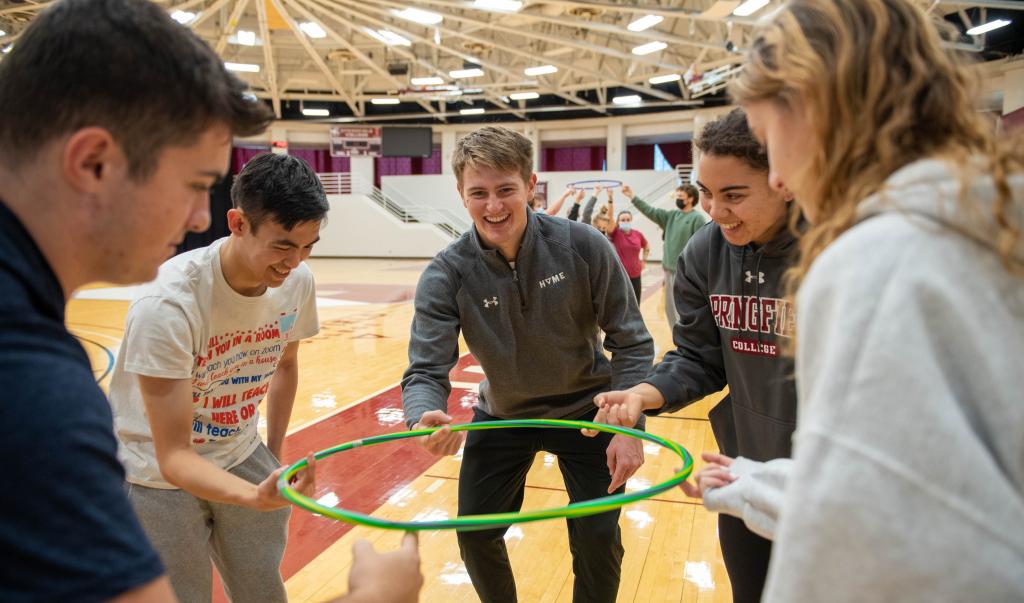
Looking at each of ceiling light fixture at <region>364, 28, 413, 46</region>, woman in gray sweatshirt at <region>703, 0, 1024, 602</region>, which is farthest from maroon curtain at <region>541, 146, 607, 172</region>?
woman in gray sweatshirt at <region>703, 0, 1024, 602</region>

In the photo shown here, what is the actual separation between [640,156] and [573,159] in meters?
2.62

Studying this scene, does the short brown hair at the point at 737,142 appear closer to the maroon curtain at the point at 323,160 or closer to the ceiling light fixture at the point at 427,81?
the ceiling light fixture at the point at 427,81

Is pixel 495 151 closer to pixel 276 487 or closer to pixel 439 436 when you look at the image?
pixel 439 436

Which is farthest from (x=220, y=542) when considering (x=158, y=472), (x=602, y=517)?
(x=602, y=517)

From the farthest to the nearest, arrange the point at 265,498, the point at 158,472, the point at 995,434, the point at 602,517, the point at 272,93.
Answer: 1. the point at 272,93
2. the point at 602,517
3. the point at 158,472
4. the point at 265,498
5. the point at 995,434

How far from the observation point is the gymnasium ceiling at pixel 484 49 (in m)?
14.2

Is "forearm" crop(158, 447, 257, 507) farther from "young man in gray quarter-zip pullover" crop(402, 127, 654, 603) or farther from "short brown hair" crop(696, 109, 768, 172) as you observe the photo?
"short brown hair" crop(696, 109, 768, 172)

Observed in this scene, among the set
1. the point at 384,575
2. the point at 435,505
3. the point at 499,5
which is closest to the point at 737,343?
the point at 384,575

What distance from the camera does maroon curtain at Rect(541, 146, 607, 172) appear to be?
2723 centimetres

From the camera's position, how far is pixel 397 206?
27141mm

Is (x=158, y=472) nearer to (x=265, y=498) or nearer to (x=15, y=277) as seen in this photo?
(x=265, y=498)

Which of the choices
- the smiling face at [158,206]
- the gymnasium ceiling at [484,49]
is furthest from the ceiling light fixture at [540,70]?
the smiling face at [158,206]

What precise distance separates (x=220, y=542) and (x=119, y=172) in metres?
1.63

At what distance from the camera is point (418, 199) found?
89.4ft
